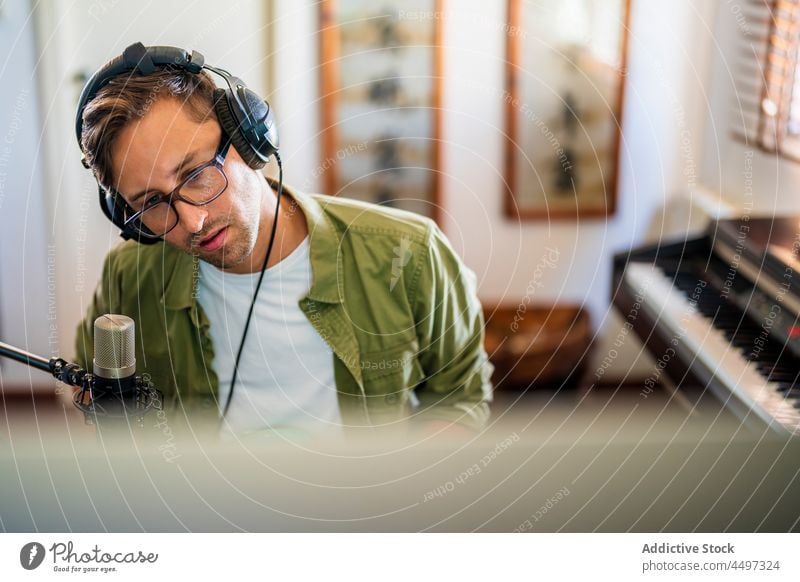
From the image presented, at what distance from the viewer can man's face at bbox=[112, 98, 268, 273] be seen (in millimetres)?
688

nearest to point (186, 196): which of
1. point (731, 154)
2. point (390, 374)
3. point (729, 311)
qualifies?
point (390, 374)

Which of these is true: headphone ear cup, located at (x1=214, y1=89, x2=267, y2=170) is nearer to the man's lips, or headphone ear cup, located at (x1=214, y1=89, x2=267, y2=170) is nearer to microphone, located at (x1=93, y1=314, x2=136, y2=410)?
the man's lips

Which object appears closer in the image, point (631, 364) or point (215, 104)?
point (215, 104)

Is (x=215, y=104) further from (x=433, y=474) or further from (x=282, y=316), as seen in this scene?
(x=433, y=474)

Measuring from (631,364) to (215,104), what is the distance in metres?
0.46

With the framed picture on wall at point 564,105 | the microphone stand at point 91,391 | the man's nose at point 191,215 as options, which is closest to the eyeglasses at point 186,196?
the man's nose at point 191,215

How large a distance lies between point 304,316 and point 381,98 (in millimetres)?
212

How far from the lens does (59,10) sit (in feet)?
2.37

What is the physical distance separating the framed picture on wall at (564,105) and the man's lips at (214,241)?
260 millimetres

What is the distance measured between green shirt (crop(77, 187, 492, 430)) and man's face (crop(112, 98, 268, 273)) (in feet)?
0.11

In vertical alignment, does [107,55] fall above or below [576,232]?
above

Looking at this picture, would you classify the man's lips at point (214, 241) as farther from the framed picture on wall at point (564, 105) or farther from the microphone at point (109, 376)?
the framed picture on wall at point (564, 105)

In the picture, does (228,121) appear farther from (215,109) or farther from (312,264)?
(312,264)

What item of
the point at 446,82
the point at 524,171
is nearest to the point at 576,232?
the point at 524,171
